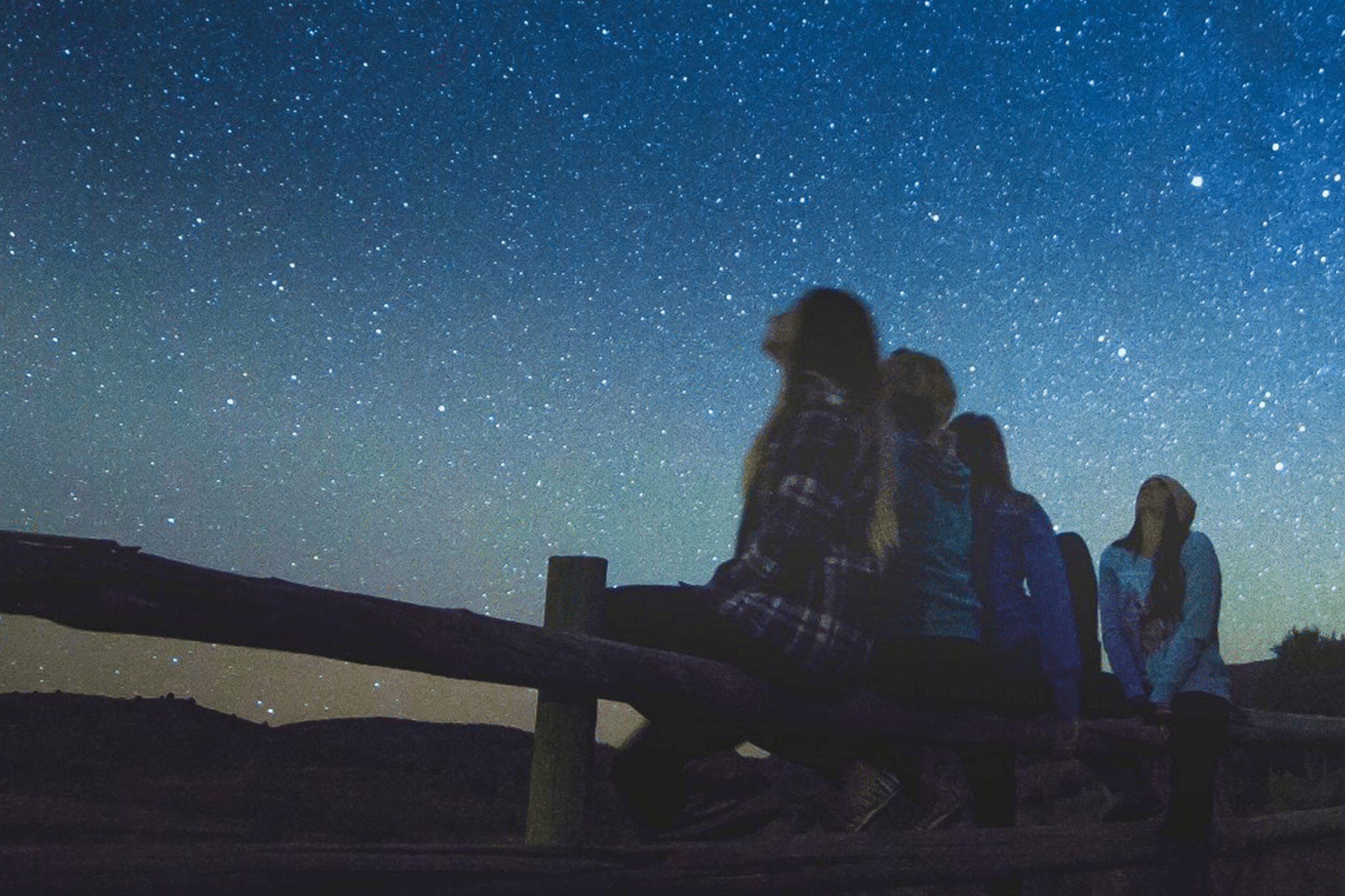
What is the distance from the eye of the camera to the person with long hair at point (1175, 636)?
4.30 meters

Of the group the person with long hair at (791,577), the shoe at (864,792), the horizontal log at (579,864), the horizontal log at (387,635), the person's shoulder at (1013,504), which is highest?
the person's shoulder at (1013,504)

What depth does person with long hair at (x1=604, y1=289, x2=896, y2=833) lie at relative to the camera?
2742mm

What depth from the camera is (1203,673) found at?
430cm

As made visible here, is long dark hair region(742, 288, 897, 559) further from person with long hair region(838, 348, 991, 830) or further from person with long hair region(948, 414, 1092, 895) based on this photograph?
person with long hair region(948, 414, 1092, 895)

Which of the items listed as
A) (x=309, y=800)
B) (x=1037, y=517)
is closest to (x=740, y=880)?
(x=1037, y=517)

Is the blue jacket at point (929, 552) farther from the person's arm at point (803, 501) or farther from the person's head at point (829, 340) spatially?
the person's arm at point (803, 501)

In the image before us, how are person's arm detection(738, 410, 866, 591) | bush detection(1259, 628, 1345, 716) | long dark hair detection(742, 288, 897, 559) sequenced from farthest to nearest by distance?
bush detection(1259, 628, 1345, 716) < long dark hair detection(742, 288, 897, 559) < person's arm detection(738, 410, 866, 591)

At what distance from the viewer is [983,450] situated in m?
4.17

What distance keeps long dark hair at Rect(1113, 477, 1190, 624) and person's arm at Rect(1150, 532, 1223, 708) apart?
3cm

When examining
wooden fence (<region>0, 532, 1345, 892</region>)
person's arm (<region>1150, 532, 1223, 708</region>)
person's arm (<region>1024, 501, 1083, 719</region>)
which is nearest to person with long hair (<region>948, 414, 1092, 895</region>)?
person's arm (<region>1024, 501, 1083, 719</region>)

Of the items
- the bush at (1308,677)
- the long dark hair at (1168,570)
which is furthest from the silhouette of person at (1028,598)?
the bush at (1308,677)

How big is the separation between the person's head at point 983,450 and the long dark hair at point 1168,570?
91cm

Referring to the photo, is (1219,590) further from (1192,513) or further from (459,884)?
(459,884)

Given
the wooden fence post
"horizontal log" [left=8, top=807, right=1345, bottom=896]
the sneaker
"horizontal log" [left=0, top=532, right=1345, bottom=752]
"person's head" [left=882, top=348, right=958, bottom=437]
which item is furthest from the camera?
the sneaker
